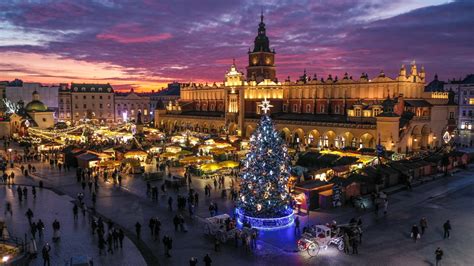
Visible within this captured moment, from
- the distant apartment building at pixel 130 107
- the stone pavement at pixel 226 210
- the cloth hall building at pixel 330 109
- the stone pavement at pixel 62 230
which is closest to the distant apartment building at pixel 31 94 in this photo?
the distant apartment building at pixel 130 107

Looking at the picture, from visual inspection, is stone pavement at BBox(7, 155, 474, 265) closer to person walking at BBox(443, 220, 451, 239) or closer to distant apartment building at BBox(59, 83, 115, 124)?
person walking at BBox(443, 220, 451, 239)

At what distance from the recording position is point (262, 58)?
7519 centimetres

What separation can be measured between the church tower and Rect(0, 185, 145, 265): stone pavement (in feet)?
175

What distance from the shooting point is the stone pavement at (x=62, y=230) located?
16.4 meters

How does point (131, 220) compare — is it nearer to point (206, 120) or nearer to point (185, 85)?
point (206, 120)

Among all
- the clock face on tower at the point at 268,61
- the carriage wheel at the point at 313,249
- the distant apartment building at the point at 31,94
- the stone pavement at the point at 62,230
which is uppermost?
the clock face on tower at the point at 268,61

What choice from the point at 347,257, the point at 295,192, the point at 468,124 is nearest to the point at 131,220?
the point at 295,192

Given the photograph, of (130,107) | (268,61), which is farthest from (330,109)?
(130,107)

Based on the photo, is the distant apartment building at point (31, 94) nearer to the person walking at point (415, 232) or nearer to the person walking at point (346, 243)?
the person walking at point (346, 243)

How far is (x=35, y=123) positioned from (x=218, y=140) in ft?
133

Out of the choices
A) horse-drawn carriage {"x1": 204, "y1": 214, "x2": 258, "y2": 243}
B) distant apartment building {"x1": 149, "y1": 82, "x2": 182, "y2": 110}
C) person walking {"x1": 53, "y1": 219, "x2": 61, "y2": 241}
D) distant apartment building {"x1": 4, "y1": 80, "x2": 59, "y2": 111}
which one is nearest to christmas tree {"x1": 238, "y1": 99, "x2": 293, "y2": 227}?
horse-drawn carriage {"x1": 204, "y1": 214, "x2": 258, "y2": 243}

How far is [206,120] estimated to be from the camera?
7412cm

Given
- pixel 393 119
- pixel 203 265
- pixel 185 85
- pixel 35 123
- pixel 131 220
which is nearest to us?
pixel 203 265

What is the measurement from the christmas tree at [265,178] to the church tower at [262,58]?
180ft
